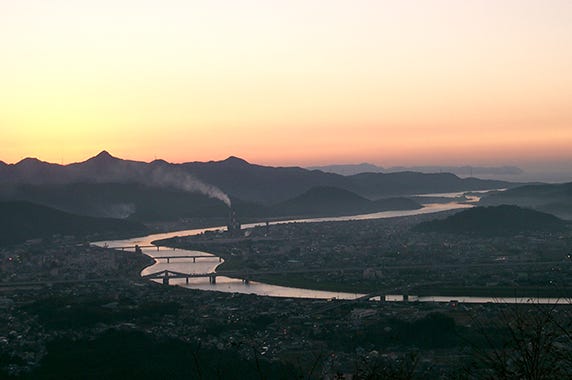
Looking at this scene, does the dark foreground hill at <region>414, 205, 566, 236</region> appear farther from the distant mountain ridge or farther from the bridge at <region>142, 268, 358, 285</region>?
the distant mountain ridge

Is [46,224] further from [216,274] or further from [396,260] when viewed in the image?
[396,260]

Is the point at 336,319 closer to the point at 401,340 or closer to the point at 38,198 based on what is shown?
the point at 401,340

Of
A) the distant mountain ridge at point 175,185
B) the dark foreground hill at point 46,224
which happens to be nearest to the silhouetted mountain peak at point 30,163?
the distant mountain ridge at point 175,185

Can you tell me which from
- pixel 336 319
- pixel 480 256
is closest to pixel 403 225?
pixel 480 256

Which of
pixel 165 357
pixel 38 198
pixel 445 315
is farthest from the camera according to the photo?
pixel 38 198

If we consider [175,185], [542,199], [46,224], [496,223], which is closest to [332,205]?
[175,185]
